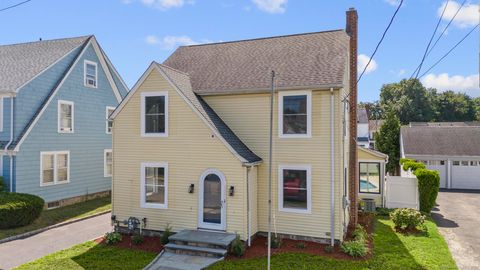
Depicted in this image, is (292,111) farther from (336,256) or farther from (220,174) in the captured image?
(336,256)

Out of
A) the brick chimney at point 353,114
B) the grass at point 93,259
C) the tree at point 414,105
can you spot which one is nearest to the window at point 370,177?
the brick chimney at point 353,114

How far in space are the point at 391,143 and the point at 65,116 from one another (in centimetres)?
2840

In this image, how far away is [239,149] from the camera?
1251cm

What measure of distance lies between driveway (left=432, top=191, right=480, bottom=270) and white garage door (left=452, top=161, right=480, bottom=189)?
2.63 m

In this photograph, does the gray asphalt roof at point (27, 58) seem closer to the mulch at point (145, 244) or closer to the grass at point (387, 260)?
the mulch at point (145, 244)

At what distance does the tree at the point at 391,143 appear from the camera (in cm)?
3353

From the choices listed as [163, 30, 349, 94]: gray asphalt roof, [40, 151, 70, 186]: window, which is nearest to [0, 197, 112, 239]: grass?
[40, 151, 70, 186]: window

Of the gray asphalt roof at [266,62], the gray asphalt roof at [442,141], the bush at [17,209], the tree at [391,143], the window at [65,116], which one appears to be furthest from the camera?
the tree at [391,143]

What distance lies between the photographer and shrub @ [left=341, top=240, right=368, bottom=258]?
11.0 metres

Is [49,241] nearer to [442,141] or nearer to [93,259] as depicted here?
[93,259]

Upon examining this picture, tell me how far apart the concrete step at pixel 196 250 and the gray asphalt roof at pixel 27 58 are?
11.6 metres

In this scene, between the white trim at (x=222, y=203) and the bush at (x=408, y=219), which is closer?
the white trim at (x=222, y=203)

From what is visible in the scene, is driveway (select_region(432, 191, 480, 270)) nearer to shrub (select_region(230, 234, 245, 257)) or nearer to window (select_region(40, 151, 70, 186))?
shrub (select_region(230, 234, 245, 257))

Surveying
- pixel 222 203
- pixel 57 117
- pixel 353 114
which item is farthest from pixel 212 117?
pixel 57 117
